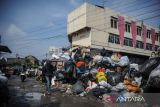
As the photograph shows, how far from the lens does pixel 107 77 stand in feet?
26.6

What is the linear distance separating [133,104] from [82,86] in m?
2.66

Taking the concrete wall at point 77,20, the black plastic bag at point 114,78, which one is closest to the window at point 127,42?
the concrete wall at point 77,20

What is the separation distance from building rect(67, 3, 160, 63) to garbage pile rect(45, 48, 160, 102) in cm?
884

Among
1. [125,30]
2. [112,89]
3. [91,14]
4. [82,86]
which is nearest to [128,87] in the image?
[112,89]

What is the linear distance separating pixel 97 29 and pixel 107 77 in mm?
13031

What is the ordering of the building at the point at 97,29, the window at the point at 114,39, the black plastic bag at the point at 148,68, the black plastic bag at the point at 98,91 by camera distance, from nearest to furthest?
the black plastic bag at the point at 98,91 → the black plastic bag at the point at 148,68 → the building at the point at 97,29 → the window at the point at 114,39

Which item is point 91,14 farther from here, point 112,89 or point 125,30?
point 112,89

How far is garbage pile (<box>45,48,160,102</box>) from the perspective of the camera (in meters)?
6.35

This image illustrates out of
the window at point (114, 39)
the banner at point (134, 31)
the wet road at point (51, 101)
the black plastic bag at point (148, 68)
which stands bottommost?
the wet road at point (51, 101)

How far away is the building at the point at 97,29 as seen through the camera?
20.2 meters

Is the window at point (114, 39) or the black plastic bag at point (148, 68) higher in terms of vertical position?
the window at point (114, 39)

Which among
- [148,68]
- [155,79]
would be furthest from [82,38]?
[155,79]

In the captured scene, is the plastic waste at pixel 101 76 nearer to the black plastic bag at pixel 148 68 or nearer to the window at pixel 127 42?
the black plastic bag at pixel 148 68

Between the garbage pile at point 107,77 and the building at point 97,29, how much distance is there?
8.84m
